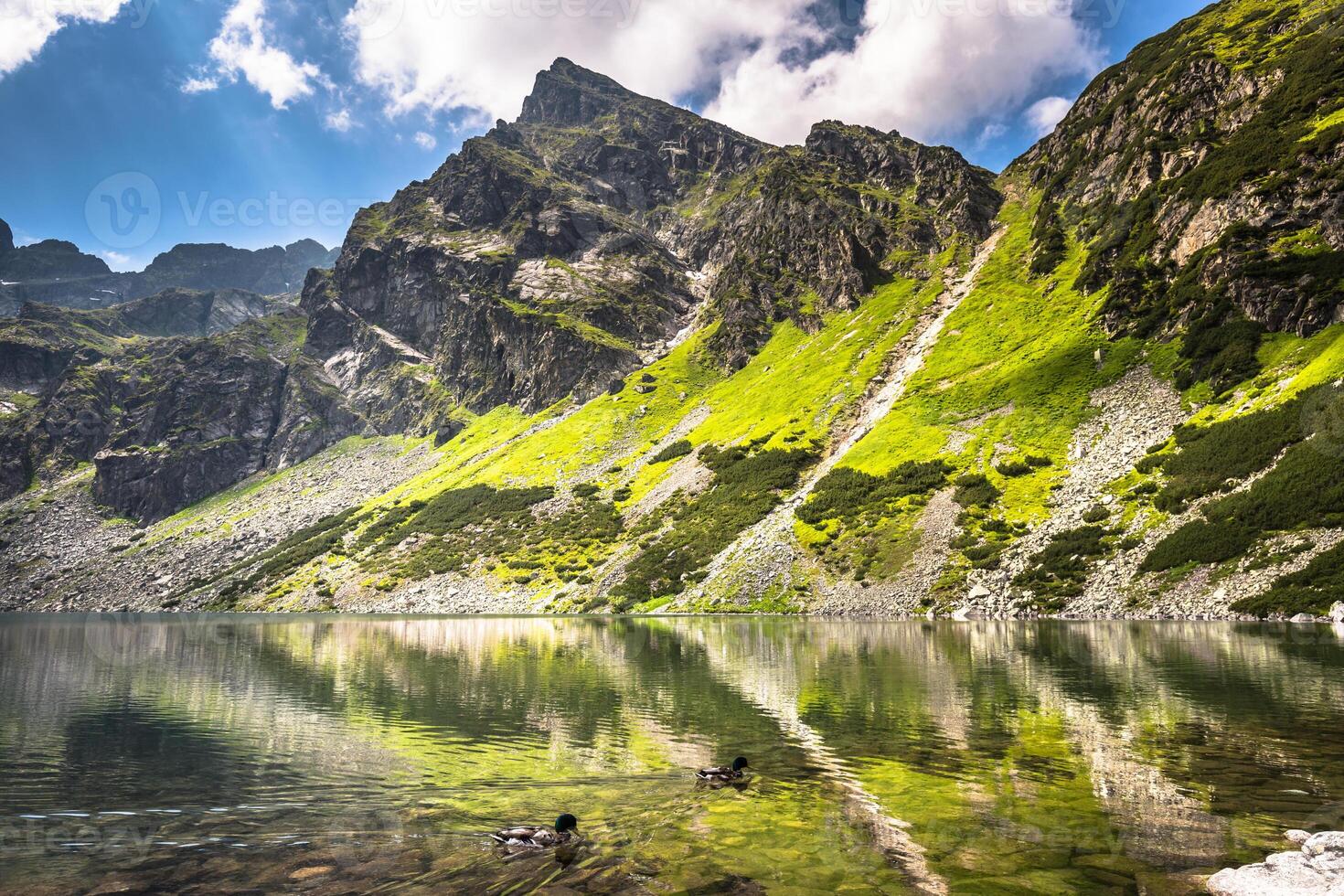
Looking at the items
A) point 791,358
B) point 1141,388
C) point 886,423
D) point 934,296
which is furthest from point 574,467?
point 1141,388

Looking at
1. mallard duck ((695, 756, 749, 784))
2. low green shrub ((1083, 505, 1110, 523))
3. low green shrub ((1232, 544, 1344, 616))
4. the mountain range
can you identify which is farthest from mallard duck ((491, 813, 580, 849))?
low green shrub ((1083, 505, 1110, 523))

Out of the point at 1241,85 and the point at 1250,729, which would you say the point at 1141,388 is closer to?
the point at 1241,85

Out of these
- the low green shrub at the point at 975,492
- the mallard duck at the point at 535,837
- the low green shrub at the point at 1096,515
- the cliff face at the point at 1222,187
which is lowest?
the mallard duck at the point at 535,837

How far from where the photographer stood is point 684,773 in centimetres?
1903

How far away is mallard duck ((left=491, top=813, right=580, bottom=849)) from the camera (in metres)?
13.3

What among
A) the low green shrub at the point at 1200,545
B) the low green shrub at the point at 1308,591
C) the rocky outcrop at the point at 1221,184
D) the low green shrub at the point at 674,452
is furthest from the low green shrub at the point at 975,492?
the low green shrub at the point at 674,452

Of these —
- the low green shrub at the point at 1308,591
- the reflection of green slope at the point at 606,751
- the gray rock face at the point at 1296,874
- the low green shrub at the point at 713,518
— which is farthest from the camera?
the low green shrub at the point at 713,518

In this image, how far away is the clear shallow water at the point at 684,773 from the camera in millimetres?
12148

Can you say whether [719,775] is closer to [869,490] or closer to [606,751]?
[606,751]

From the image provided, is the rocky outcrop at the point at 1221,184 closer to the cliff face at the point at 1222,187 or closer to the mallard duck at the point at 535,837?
the cliff face at the point at 1222,187

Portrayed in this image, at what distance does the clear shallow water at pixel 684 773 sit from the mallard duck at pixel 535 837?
0.38 metres

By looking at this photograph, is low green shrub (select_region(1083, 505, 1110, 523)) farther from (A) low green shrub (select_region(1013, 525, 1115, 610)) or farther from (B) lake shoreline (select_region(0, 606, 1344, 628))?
(B) lake shoreline (select_region(0, 606, 1344, 628))

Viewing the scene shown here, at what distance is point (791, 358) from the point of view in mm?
184250

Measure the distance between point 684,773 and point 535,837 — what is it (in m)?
6.57
